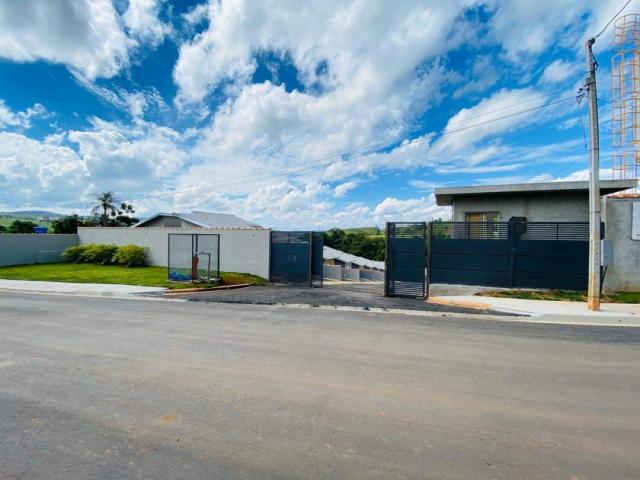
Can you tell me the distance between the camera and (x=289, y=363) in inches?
203

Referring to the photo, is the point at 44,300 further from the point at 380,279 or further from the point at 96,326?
the point at 380,279

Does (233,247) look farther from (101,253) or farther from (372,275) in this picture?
(372,275)

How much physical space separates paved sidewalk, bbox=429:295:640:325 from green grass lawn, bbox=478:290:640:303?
35 centimetres

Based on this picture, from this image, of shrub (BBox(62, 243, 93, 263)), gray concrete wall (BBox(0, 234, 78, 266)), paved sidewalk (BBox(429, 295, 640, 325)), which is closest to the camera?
paved sidewalk (BBox(429, 295, 640, 325))

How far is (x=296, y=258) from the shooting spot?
15750mm

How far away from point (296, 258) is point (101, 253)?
15.6 metres

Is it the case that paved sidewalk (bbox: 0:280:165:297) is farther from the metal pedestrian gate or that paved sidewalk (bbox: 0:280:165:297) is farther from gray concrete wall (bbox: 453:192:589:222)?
gray concrete wall (bbox: 453:192:589:222)

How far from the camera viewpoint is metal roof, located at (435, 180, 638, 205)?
12.5 metres

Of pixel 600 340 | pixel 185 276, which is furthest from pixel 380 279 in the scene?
pixel 600 340

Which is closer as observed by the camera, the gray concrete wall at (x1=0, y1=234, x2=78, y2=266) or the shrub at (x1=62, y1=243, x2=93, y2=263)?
the gray concrete wall at (x1=0, y1=234, x2=78, y2=266)

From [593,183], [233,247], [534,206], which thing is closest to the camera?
[593,183]

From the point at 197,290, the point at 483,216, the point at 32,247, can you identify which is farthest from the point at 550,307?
the point at 32,247

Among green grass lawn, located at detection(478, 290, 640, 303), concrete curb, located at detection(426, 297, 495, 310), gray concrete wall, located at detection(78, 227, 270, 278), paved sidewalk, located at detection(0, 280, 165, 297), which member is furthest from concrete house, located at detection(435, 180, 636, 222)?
paved sidewalk, located at detection(0, 280, 165, 297)

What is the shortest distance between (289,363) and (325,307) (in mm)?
5278
